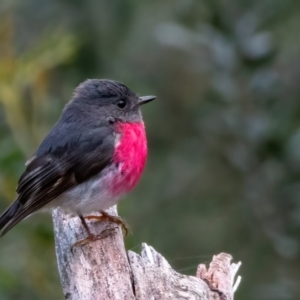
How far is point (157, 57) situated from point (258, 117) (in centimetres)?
196

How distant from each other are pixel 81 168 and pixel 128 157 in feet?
1.06

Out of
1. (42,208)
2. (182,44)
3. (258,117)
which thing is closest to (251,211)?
(258,117)

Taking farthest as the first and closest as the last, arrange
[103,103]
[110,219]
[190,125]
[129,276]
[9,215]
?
[190,125] < [103,103] < [110,219] < [9,215] < [129,276]

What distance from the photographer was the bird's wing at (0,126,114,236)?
18.2 feet

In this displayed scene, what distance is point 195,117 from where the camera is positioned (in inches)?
272

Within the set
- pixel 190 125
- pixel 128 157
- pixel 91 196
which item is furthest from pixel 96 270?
pixel 190 125

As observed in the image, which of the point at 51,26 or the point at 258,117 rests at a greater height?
the point at 51,26

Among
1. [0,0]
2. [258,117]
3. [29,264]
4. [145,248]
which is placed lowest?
[145,248]

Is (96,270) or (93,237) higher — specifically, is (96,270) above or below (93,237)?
below

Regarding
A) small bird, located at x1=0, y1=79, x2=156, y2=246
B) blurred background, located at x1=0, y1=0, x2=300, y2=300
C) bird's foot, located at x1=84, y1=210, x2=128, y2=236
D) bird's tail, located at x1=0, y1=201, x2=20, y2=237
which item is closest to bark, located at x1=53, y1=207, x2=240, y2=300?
small bird, located at x1=0, y1=79, x2=156, y2=246

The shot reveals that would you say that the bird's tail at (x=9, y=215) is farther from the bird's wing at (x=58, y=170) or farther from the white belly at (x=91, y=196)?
the white belly at (x=91, y=196)

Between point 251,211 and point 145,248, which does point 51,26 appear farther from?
point 145,248

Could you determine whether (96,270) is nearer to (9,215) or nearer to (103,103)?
(9,215)

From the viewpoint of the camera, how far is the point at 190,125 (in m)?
7.43
